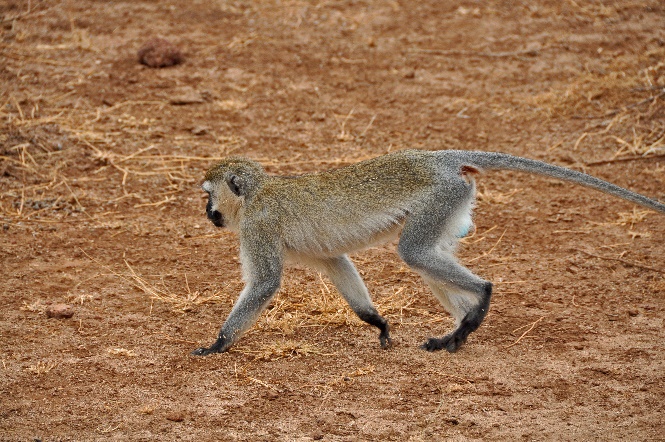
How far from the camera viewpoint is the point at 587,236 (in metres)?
8.54

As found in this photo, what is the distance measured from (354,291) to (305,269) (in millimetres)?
1476

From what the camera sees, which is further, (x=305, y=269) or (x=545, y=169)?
(x=305, y=269)

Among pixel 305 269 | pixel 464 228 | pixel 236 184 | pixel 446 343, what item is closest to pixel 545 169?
pixel 464 228

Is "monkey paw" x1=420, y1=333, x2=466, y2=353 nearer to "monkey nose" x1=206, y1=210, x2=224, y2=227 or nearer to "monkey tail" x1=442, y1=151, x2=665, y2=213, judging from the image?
"monkey tail" x1=442, y1=151, x2=665, y2=213

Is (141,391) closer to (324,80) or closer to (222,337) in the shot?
(222,337)

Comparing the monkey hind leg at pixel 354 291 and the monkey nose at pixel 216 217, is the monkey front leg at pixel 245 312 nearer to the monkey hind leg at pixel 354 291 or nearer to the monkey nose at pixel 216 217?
the monkey hind leg at pixel 354 291

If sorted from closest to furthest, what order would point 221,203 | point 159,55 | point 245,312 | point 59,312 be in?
point 245,312 < point 221,203 < point 59,312 < point 159,55

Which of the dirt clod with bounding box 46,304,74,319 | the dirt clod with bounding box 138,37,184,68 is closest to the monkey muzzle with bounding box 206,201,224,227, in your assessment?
the dirt clod with bounding box 46,304,74,319

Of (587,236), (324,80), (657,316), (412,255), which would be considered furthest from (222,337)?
(324,80)

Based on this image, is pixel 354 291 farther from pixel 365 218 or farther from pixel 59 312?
pixel 59 312

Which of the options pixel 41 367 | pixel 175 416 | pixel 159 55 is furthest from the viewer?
pixel 159 55

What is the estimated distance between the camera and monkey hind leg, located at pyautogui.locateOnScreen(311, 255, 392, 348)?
6633mm

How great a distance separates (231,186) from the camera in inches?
261

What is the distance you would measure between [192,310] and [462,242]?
2.68m
